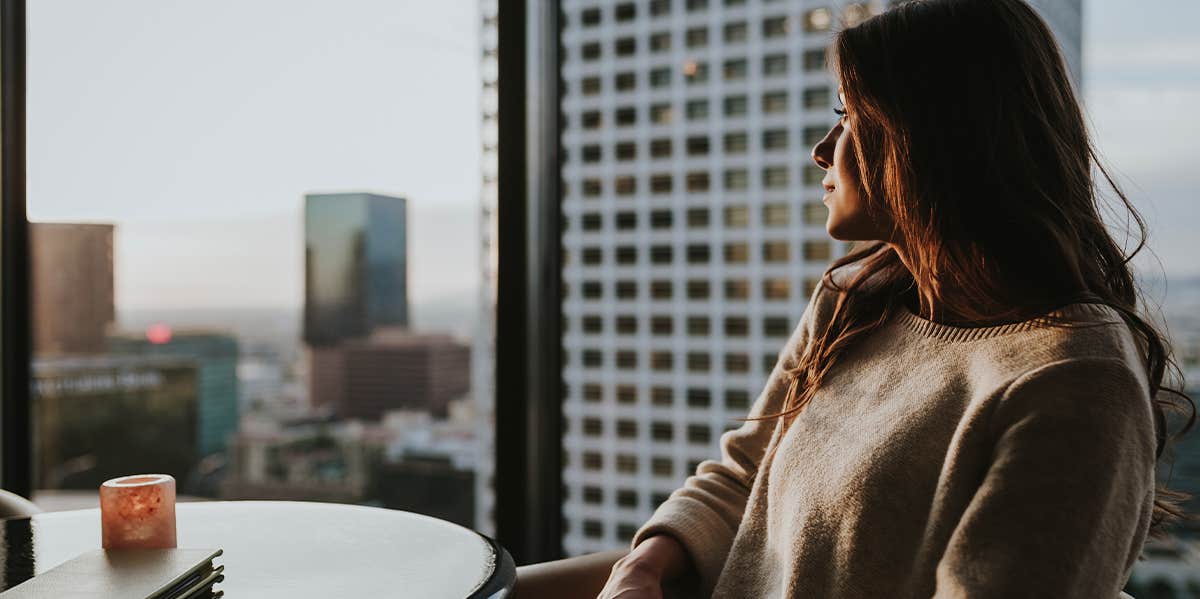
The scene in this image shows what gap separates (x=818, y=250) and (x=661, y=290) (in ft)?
1.22

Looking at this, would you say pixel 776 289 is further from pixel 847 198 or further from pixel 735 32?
pixel 847 198

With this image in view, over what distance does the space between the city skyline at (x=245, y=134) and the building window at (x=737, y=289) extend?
0.60m

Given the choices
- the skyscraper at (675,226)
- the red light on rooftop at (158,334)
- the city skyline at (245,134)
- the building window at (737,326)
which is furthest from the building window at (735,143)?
the red light on rooftop at (158,334)

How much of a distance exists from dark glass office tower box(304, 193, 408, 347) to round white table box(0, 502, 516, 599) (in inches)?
33.4

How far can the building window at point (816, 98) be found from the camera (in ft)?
6.30

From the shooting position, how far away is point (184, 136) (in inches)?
95.1

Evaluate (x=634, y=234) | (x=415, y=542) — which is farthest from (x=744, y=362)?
(x=415, y=542)

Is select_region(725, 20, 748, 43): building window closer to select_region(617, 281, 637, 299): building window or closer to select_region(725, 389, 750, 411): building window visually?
select_region(617, 281, 637, 299): building window

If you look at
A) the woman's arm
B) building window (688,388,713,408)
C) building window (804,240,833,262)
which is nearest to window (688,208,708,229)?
building window (804,240,833,262)

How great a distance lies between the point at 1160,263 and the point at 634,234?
105cm

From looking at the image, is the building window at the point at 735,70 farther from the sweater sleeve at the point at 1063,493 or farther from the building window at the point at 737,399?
the sweater sleeve at the point at 1063,493

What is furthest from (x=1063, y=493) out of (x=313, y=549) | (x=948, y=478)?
(x=313, y=549)

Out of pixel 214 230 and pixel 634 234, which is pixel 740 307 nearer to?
pixel 634 234

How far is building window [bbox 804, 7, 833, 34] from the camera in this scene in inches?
76.0
